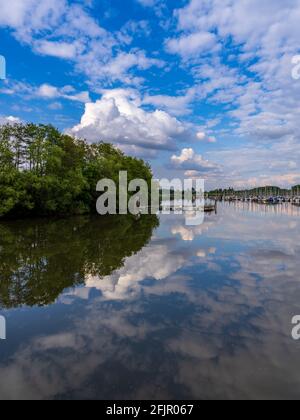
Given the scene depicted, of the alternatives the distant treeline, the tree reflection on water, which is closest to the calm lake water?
the tree reflection on water

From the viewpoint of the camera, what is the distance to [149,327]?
9.02m

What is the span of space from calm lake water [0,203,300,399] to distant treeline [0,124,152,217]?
25.3 meters

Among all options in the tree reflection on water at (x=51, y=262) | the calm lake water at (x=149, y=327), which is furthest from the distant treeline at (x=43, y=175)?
the calm lake water at (x=149, y=327)

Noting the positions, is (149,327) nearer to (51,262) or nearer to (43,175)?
(51,262)

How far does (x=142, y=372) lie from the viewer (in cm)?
658

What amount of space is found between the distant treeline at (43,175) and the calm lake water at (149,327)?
2532 cm

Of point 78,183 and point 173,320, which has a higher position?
point 78,183

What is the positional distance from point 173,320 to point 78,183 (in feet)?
150

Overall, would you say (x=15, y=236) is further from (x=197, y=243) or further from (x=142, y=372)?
(x=142, y=372)

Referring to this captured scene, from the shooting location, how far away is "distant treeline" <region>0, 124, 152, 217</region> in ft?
135

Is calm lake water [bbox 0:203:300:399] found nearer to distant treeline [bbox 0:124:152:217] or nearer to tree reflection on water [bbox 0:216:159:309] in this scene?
tree reflection on water [bbox 0:216:159:309]

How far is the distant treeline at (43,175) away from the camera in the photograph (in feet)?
135

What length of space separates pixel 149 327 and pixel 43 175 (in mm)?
41588
